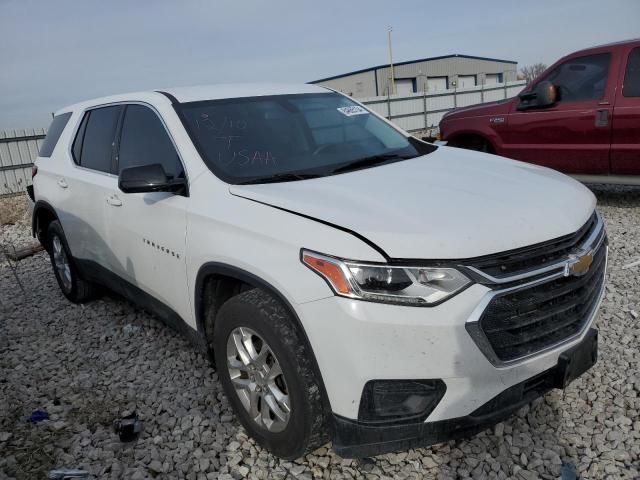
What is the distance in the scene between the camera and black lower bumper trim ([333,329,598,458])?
2021 millimetres

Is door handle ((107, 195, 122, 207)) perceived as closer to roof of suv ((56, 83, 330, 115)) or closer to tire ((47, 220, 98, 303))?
roof of suv ((56, 83, 330, 115))

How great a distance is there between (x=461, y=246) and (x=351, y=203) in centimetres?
54

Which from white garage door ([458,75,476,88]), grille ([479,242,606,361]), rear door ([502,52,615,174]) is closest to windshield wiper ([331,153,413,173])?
grille ([479,242,606,361])

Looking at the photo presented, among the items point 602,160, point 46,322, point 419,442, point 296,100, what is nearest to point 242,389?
point 419,442

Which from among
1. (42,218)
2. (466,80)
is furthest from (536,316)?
(466,80)

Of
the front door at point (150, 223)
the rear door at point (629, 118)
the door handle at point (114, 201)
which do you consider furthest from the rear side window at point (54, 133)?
the rear door at point (629, 118)

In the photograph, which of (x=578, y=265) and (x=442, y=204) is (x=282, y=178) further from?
(x=578, y=265)

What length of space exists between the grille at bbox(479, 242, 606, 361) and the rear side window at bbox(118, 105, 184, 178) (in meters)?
1.83

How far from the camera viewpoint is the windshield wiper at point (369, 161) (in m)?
2.89

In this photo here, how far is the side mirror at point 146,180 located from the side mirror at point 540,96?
4.99 m

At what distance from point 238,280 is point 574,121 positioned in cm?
518

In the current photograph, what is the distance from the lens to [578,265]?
2.18m

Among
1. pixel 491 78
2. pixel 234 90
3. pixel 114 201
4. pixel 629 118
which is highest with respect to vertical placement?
pixel 234 90

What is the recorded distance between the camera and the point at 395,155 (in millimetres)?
3188
